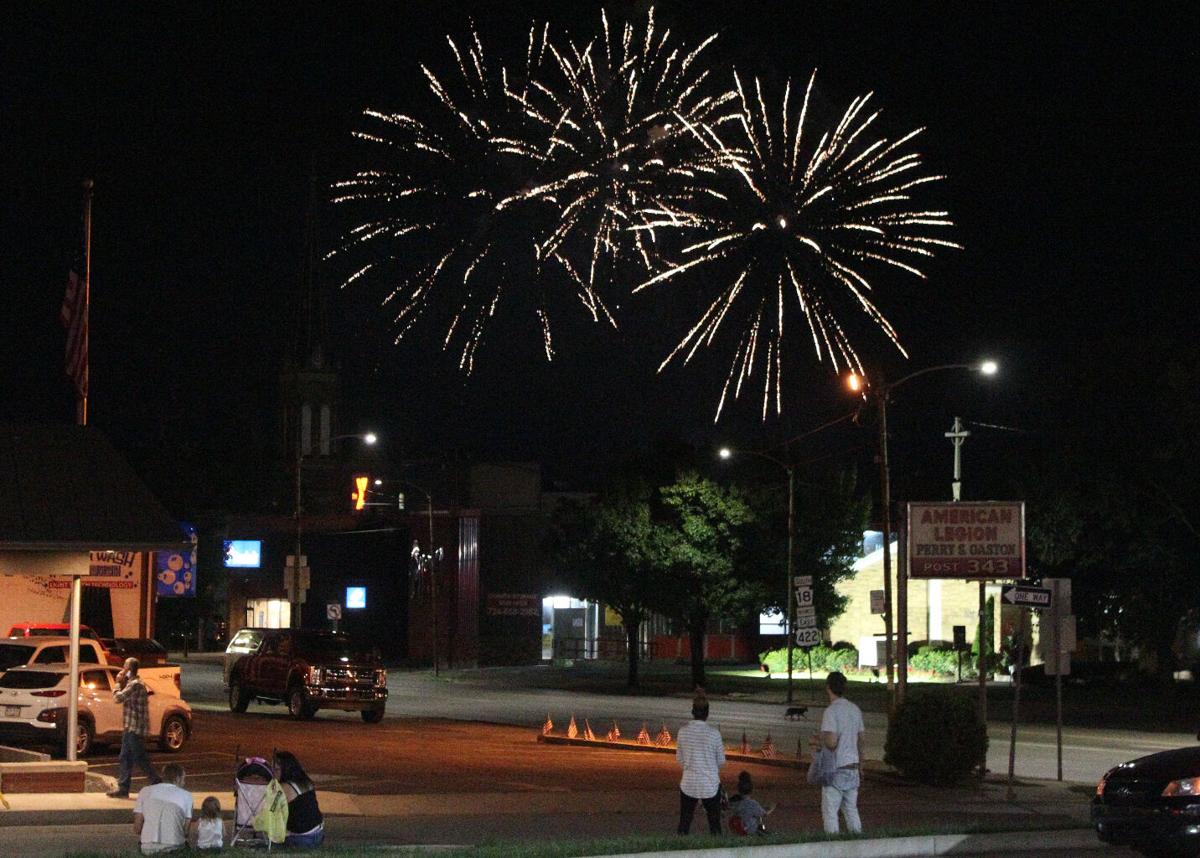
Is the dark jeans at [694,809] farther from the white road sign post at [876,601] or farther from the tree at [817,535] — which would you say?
the tree at [817,535]

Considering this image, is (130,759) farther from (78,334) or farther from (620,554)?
(620,554)

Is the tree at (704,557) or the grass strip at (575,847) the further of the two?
the tree at (704,557)

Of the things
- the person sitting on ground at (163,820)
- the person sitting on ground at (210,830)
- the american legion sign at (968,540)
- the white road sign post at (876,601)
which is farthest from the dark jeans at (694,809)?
the white road sign post at (876,601)

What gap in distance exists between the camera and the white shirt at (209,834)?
12.9m

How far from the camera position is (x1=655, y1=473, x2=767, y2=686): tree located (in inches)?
2153

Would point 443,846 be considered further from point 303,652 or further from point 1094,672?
point 1094,672

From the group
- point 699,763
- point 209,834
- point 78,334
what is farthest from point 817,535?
point 209,834

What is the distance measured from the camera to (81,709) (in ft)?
85.7

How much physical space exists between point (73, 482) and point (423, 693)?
100 feet

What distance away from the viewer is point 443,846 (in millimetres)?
15531

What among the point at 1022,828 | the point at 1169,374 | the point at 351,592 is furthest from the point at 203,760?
the point at 351,592

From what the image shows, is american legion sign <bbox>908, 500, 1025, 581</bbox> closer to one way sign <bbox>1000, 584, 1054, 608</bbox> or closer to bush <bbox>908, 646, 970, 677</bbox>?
one way sign <bbox>1000, 584, 1054, 608</bbox>

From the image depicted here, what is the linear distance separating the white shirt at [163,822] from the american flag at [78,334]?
20.7 meters

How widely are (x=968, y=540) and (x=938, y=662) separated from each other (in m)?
35.5
